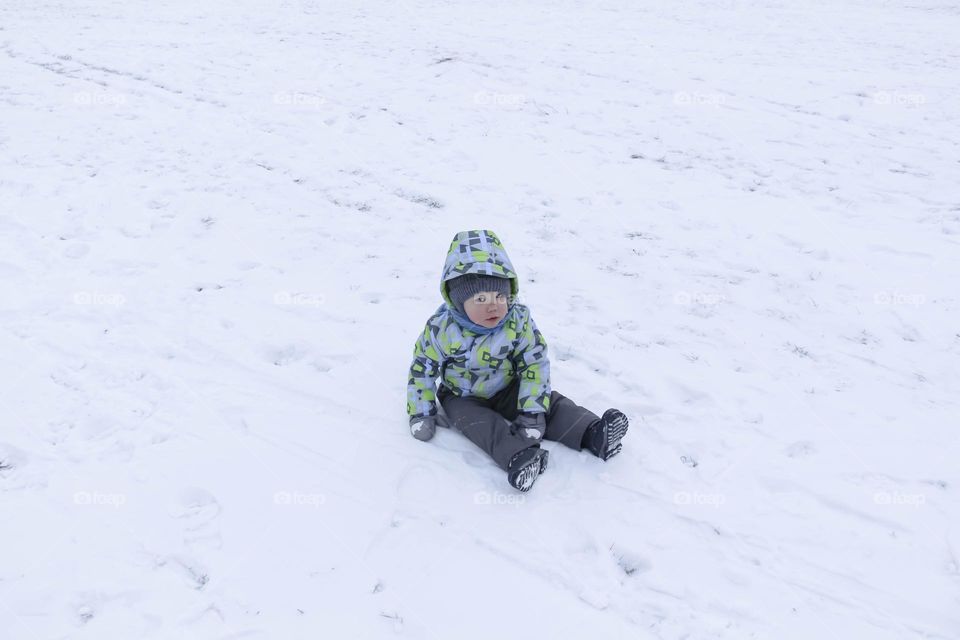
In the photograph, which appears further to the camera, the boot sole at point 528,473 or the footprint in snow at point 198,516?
the boot sole at point 528,473

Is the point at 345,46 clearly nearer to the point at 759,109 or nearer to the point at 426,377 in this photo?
the point at 759,109

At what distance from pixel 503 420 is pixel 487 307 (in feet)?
2.74

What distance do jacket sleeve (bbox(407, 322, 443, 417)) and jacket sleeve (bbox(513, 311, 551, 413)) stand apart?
1.76 feet

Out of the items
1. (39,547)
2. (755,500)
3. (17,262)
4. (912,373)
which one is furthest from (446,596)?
(17,262)

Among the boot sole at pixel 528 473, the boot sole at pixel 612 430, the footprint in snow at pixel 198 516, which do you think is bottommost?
A: the footprint in snow at pixel 198 516

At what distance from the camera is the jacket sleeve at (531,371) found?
4.19 metres

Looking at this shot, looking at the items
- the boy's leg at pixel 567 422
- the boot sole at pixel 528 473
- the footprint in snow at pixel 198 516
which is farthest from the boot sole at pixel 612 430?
the footprint in snow at pixel 198 516

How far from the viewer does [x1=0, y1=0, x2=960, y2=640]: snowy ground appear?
11.5 feet

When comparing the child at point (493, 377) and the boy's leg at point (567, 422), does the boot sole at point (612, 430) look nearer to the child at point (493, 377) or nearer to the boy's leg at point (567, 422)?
the child at point (493, 377)

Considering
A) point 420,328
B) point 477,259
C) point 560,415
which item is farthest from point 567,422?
point 420,328

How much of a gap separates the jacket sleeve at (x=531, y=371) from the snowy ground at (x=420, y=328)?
42 centimetres

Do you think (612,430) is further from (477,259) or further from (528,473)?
(477,259)

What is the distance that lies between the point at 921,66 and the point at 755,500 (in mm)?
11267

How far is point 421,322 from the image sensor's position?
5.62m
